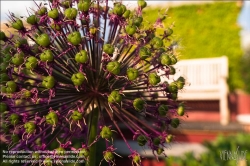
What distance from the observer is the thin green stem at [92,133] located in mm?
2408

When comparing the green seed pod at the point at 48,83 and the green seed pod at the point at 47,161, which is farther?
the green seed pod at the point at 48,83

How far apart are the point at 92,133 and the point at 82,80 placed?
43 cm

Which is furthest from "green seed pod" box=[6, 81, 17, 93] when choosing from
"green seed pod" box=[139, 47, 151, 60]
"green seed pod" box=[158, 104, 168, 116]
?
"green seed pod" box=[158, 104, 168, 116]

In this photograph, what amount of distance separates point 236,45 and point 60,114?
17440 mm

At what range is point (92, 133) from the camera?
2475mm

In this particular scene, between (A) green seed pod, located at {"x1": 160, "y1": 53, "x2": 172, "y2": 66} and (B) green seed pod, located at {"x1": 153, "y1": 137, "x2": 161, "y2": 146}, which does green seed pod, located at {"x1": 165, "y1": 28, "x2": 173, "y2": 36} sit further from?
(B) green seed pod, located at {"x1": 153, "y1": 137, "x2": 161, "y2": 146}

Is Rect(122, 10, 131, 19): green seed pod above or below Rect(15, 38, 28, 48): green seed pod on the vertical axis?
above

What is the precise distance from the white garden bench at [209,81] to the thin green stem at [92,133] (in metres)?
11.8

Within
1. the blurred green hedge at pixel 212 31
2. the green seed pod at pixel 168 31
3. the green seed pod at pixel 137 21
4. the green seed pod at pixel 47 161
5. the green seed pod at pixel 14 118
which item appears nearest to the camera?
the green seed pod at pixel 47 161

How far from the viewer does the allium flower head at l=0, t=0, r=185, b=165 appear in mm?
2348

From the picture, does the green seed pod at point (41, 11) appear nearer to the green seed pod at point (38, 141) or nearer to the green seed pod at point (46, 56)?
the green seed pod at point (46, 56)

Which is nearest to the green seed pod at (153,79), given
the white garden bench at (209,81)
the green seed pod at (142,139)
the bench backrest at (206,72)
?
the green seed pod at (142,139)

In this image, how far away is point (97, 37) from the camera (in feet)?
8.78

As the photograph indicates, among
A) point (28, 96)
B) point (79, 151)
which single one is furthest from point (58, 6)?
point (79, 151)
